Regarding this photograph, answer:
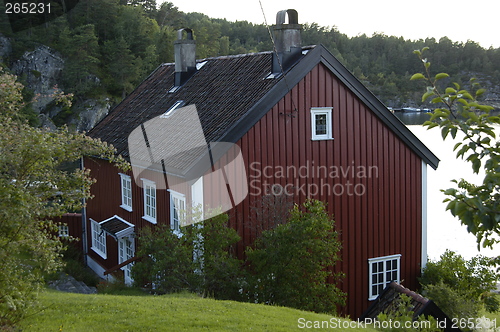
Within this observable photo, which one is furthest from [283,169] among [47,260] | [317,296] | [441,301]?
[47,260]

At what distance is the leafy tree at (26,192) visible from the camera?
23.1 feet

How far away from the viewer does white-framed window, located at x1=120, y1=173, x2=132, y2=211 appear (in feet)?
58.0

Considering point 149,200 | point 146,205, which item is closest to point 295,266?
point 149,200

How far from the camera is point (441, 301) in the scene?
42.8 ft

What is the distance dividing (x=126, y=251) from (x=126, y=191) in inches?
79.9

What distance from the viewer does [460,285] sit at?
48.5 feet

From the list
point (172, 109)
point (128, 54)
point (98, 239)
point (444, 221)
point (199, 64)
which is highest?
point (128, 54)

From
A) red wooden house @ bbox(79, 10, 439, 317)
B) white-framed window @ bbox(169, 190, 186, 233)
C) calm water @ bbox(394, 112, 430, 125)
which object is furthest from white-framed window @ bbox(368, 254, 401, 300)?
calm water @ bbox(394, 112, 430, 125)

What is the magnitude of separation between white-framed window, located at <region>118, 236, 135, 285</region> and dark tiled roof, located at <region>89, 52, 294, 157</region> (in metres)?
3.07

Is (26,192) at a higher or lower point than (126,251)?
higher

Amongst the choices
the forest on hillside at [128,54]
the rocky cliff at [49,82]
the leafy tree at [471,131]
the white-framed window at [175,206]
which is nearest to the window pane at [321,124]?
the white-framed window at [175,206]

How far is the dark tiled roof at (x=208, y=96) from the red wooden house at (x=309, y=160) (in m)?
0.06

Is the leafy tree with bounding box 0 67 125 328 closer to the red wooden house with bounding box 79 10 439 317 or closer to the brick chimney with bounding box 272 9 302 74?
the red wooden house with bounding box 79 10 439 317

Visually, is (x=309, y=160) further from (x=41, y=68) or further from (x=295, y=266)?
(x=41, y=68)
